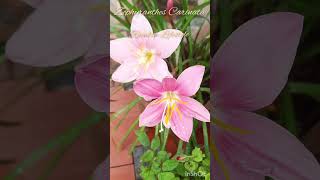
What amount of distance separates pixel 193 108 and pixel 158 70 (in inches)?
3.6

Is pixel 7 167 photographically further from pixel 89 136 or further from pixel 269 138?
pixel 269 138

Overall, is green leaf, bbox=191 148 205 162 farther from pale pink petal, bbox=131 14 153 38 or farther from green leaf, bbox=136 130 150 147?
pale pink petal, bbox=131 14 153 38

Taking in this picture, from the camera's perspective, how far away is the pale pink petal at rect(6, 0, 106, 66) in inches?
28.0

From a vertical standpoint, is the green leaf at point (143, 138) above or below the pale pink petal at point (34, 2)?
below

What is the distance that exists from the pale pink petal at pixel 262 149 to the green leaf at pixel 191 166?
6 cm

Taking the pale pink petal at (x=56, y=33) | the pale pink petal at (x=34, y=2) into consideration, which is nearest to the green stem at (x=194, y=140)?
the pale pink petal at (x=56, y=33)

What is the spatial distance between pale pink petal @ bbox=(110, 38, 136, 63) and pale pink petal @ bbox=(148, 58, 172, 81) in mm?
43

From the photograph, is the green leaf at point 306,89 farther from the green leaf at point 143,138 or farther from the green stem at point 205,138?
the green leaf at point 143,138

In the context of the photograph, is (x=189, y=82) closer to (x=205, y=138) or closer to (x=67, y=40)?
(x=205, y=138)

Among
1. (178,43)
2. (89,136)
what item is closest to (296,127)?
(178,43)

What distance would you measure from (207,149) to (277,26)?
253 mm

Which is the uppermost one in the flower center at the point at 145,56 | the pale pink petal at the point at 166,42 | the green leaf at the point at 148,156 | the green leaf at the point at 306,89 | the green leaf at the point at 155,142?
the pale pink petal at the point at 166,42

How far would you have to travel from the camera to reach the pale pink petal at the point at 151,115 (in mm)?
715

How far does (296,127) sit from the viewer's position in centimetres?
77
